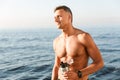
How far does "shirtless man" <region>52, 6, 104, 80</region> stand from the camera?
5100mm

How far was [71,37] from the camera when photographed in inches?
216

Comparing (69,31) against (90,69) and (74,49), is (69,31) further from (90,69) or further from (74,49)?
(90,69)

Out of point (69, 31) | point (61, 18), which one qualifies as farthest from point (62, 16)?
point (69, 31)

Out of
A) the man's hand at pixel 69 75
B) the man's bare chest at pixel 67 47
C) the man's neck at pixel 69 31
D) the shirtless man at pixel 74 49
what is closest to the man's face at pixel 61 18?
the shirtless man at pixel 74 49

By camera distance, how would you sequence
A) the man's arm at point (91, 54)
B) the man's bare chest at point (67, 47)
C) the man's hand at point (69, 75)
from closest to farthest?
the man's hand at point (69, 75) < the man's arm at point (91, 54) < the man's bare chest at point (67, 47)

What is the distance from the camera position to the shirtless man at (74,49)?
5.10m

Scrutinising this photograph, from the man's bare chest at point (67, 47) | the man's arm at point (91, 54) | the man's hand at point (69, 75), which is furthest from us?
the man's bare chest at point (67, 47)

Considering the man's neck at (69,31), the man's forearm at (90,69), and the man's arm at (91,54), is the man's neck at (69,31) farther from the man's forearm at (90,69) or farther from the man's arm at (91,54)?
the man's forearm at (90,69)

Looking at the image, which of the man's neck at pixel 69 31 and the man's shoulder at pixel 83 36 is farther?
the man's neck at pixel 69 31

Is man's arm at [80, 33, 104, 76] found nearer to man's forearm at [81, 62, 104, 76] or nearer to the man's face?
man's forearm at [81, 62, 104, 76]

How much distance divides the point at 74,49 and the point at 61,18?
2.33ft

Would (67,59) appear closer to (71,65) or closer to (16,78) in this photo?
(71,65)

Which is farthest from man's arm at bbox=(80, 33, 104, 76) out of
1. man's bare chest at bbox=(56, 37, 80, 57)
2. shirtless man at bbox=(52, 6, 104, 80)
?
man's bare chest at bbox=(56, 37, 80, 57)

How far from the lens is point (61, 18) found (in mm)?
5102
